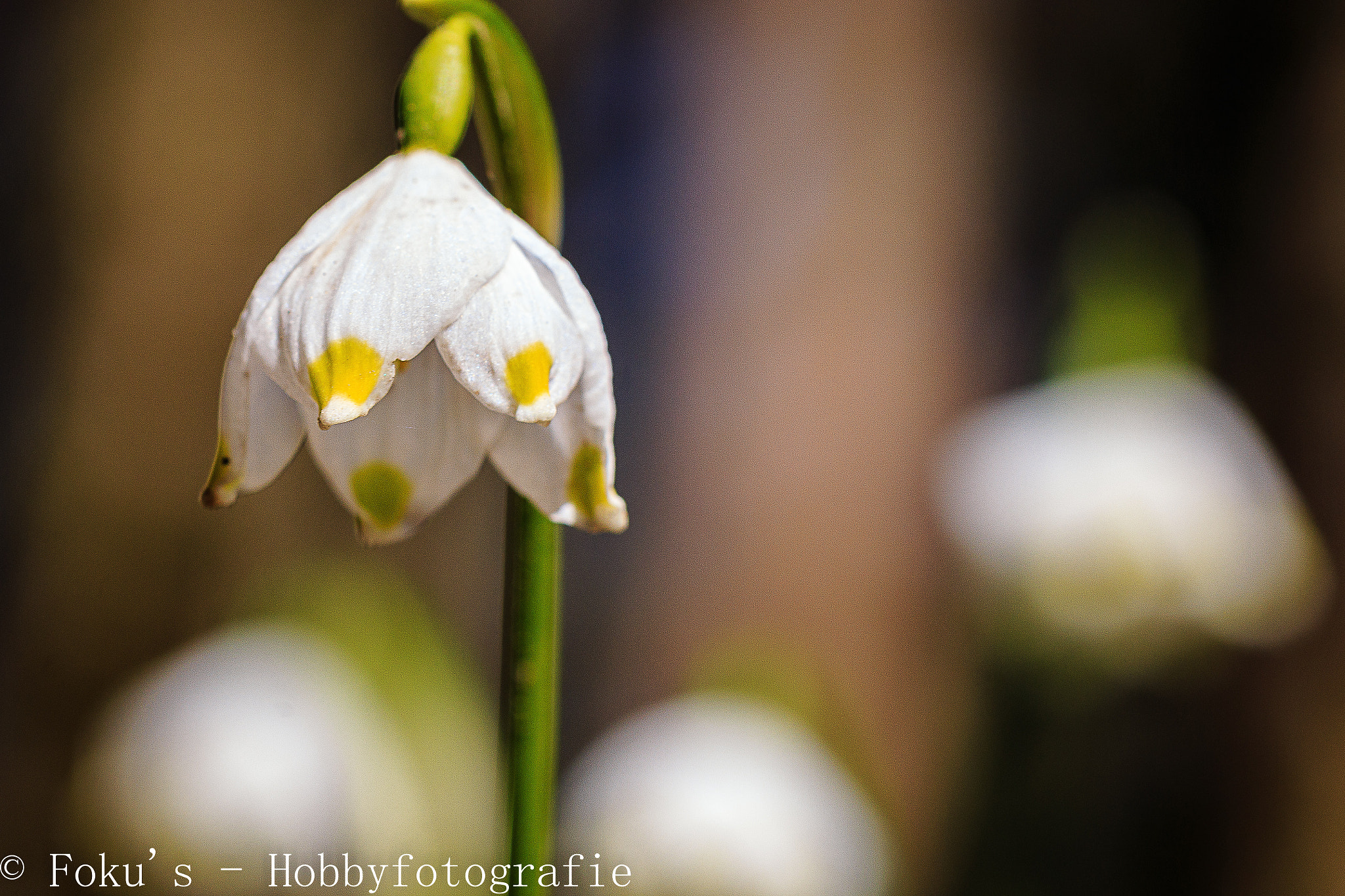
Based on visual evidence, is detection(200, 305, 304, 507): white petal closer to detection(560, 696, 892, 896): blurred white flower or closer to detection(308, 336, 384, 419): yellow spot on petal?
detection(308, 336, 384, 419): yellow spot on petal

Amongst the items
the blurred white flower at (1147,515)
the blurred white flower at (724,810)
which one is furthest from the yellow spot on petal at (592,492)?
the blurred white flower at (1147,515)

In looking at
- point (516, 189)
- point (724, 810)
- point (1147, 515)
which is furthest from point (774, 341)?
point (516, 189)

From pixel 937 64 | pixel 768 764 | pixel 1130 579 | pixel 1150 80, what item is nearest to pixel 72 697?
pixel 768 764

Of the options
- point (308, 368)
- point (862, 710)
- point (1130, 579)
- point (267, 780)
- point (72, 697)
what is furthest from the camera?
point (862, 710)

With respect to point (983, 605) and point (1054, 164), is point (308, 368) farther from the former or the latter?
point (1054, 164)

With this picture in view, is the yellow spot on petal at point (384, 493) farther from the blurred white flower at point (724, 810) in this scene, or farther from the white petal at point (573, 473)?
the blurred white flower at point (724, 810)

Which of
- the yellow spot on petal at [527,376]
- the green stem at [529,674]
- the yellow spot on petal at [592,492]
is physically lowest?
the green stem at [529,674]

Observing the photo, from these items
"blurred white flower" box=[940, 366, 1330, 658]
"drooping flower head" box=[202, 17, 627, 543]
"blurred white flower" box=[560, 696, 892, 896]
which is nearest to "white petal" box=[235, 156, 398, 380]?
"drooping flower head" box=[202, 17, 627, 543]

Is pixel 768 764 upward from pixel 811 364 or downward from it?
downward
